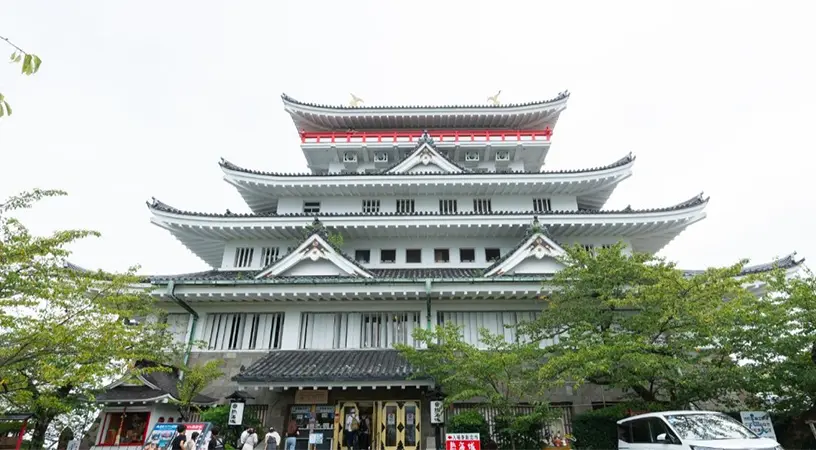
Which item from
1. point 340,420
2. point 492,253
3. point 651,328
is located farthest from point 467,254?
point 651,328

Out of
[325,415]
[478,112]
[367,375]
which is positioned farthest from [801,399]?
[478,112]

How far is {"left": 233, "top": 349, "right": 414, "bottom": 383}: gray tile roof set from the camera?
14.7m

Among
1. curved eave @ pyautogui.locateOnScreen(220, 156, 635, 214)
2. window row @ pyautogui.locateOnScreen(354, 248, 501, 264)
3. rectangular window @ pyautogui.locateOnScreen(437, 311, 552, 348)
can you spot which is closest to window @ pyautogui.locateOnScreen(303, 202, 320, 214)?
curved eave @ pyautogui.locateOnScreen(220, 156, 635, 214)

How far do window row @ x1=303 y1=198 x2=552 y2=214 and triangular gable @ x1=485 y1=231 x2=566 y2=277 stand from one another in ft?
16.6

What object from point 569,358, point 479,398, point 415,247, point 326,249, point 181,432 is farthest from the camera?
point 415,247

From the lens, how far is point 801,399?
12062 mm

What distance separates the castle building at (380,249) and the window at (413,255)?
0.31ft

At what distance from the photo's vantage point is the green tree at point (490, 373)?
478 inches

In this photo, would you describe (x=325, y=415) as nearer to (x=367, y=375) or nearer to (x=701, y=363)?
(x=367, y=375)

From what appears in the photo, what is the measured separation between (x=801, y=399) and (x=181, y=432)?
17.4 meters

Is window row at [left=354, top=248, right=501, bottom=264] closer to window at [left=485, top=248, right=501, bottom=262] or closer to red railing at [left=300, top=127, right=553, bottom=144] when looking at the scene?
window at [left=485, top=248, right=501, bottom=262]

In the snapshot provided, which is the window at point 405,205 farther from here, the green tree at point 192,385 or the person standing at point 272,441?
the person standing at point 272,441

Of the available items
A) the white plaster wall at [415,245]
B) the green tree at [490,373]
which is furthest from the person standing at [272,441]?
the white plaster wall at [415,245]

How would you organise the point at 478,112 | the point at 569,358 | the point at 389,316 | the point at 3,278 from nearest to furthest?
the point at 3,278 < the point at 569,358 < the point at 389,316 < the point at 478,112
